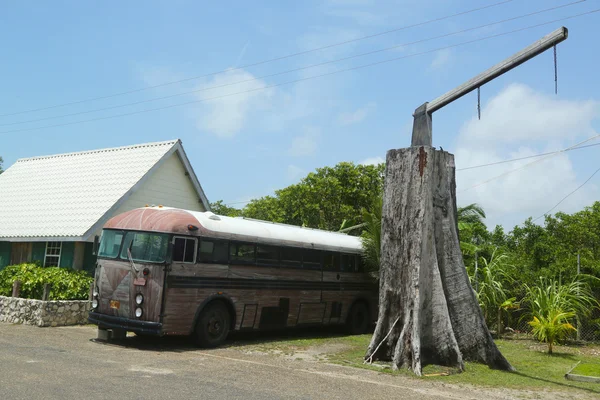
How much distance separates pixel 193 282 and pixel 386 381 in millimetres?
4835

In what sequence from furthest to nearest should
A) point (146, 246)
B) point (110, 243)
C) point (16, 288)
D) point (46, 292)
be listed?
point (16, 288) < point (46, 292) < point (110, 243) < point (146, 246)

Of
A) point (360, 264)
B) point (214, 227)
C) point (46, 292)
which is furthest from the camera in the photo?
point (360, 264)

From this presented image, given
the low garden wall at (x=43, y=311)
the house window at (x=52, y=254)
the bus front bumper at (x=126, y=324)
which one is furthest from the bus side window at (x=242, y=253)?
the house window at (x=52, y=254)

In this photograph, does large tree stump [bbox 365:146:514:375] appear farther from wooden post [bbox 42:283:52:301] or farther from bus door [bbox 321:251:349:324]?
wooden post [bbox 42:283:52:301]

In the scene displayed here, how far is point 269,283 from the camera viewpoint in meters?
15.0

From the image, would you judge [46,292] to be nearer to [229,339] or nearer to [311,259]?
[229,339]

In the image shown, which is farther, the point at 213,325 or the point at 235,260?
the point at 235,260

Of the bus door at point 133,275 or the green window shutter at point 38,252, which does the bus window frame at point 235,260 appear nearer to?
the bus door at point 133,275

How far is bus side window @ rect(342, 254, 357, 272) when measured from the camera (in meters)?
17.6

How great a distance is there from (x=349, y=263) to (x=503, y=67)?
26.0 feet

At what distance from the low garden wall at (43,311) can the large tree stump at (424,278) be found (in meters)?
8.52

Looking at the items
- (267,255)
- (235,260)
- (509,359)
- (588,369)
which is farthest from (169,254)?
(588,369)

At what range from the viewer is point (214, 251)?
13.7 m

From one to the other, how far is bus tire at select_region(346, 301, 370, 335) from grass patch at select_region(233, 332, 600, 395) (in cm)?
45
